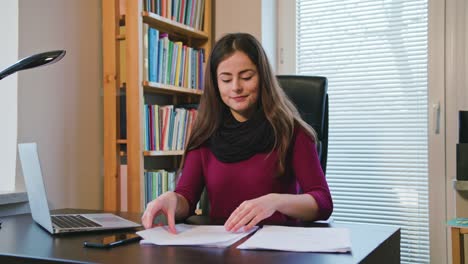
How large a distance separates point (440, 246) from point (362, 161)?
59cm

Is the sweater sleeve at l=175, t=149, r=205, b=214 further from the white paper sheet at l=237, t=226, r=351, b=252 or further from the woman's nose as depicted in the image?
the white paper sheet at l=237, t=226, r=351, b=252

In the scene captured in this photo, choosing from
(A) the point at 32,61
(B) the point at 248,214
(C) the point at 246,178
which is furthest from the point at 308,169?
(A) the point at 32,61

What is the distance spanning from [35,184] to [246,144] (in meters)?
0.63

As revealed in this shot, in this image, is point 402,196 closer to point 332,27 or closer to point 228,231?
point 332,27

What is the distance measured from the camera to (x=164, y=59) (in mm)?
2379

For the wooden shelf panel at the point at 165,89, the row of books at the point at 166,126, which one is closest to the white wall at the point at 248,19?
the wooden shelf panel at the point at 165,89

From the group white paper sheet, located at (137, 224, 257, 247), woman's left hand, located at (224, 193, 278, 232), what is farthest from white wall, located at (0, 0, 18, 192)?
woman's left hand, located at (224, 193, 278, 232)

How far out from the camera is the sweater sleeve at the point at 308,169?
137cm

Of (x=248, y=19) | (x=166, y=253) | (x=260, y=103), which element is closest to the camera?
(x=166, y=253)

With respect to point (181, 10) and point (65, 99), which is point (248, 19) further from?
point (65, 99)

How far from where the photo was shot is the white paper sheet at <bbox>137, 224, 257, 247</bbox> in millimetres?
895

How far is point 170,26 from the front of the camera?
2.50 m

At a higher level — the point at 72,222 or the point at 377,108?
the point at 377,108

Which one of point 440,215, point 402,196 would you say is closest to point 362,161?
point 402,196
